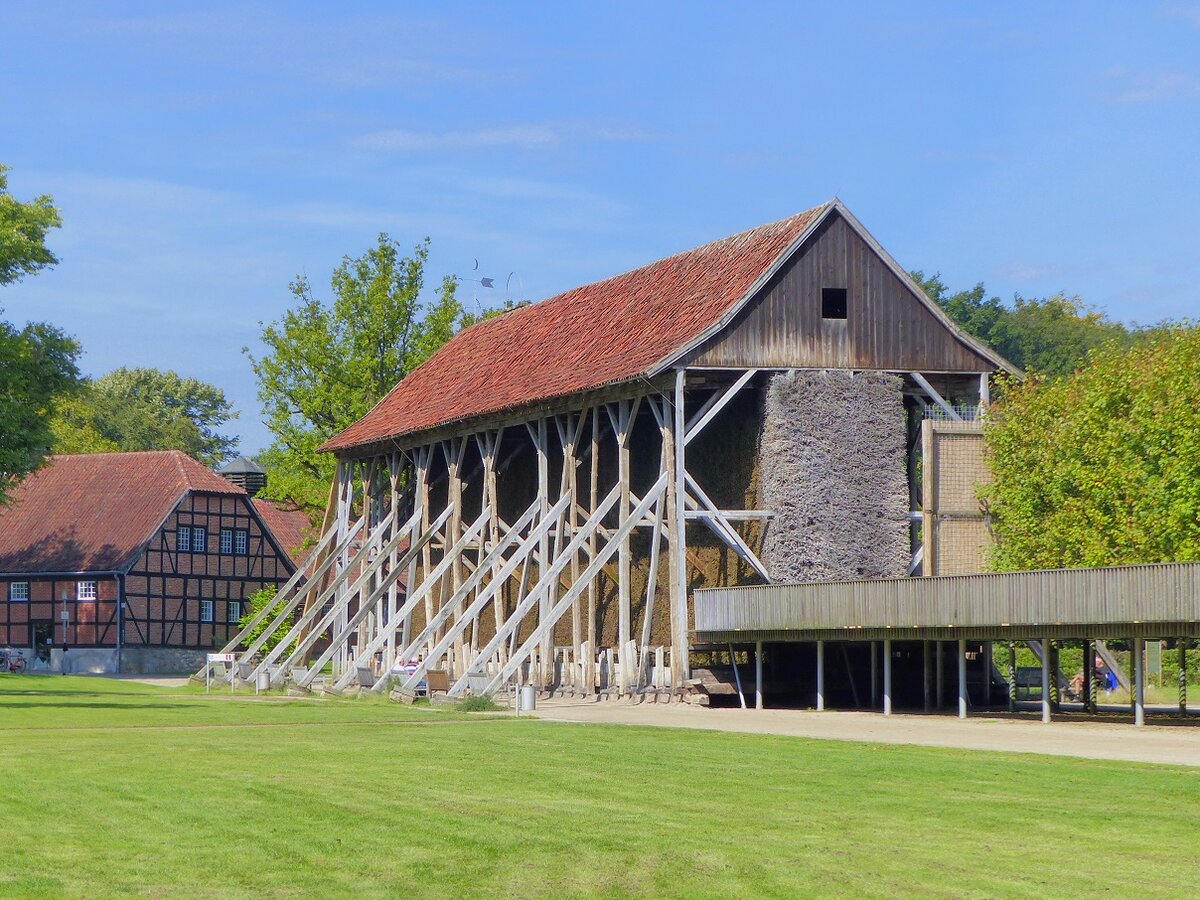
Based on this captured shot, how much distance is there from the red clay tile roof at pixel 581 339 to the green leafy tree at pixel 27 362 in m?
8.65

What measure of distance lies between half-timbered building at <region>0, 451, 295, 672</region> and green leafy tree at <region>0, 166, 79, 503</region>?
Result: 17.6m

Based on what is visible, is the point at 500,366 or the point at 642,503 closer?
the point at 642,503

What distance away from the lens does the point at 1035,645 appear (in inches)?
1807

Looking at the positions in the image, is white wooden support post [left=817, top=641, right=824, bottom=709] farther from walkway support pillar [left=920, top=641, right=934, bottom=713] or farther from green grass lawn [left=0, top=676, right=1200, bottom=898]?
green grass lawn [left=0, top=676, right=1200, bottom=898]

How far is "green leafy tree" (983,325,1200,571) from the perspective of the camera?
4022 centimetres

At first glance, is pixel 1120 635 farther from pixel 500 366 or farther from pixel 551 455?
pixel 500 366

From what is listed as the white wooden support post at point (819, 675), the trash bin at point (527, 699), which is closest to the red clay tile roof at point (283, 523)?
the trash bin at point (527, 699)

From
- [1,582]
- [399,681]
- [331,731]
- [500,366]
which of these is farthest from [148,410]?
[331,731]

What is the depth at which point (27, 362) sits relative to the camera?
52969 millimetres

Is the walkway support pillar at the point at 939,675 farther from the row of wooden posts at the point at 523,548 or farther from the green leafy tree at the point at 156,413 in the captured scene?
the green leafy tree at the point at 156,413

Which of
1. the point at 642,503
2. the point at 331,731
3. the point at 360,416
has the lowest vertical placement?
the point at 331,731

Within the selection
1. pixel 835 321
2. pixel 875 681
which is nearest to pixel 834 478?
pixel 835 321

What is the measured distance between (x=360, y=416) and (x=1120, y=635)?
36.3 metres

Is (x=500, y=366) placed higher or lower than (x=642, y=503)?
higher
